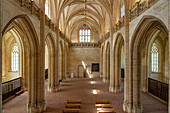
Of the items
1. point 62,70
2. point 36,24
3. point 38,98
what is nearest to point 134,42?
point 36,24

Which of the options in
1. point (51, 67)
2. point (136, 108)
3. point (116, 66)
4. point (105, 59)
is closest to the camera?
point (136, 108)

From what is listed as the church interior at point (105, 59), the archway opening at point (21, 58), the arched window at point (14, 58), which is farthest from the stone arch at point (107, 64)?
the arched window at point (14, 58)

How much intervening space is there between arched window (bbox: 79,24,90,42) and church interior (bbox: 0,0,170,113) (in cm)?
685

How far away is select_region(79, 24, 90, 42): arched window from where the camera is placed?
98.9 ft

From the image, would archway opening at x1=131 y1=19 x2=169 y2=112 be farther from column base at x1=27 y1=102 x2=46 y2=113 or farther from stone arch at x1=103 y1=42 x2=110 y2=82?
column base at x1=27 y1=102 x2=46 y2=113

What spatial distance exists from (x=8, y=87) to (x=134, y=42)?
13.3m

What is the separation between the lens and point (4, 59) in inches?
843

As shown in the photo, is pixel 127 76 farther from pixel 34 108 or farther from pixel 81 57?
pixel 81 57

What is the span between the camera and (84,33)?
30.3m

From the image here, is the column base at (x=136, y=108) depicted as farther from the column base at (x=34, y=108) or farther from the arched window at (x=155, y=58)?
the arched window at (x=155, y=58)

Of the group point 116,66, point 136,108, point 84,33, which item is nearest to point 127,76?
point 136,108

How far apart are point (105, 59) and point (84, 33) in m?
11.5

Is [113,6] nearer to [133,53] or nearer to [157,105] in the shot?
[133,53]

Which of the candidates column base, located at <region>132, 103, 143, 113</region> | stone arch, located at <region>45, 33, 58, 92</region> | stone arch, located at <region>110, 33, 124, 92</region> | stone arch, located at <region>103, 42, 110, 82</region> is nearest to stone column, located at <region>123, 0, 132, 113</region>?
column base, located at <region>132, 103, 143, 113</region>
